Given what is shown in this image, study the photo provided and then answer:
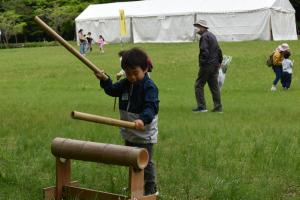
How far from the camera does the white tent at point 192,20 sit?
42.9 m

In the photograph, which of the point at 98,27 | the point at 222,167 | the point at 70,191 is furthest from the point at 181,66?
the point at 98,27

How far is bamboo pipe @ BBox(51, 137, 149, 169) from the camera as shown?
203 inches

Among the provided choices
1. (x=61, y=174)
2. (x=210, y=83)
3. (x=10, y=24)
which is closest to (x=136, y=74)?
(x=61, y=174)

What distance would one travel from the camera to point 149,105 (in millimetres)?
5562

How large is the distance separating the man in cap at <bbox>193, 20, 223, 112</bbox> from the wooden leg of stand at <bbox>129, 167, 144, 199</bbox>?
8.23 metres

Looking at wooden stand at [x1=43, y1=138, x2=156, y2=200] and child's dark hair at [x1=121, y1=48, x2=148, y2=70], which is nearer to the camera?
child's dark hair at [x1=121, y1=48, x2=148, y2=70]

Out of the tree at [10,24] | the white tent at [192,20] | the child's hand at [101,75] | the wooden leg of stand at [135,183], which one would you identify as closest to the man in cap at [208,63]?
the child's hand at [101,75]

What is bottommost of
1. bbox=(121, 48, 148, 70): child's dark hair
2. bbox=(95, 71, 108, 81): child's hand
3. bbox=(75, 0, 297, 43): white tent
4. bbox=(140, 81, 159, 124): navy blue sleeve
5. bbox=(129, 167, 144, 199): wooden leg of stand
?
bbox=(75, 0, 297, 43): white tent

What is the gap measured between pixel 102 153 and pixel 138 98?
0.70 meters

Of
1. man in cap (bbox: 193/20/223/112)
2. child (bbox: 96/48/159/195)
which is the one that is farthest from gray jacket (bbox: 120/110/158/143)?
man in cap (bbox: 193/20/223/112)

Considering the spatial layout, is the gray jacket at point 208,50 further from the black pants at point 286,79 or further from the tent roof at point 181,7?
the tent roof at point 181,7

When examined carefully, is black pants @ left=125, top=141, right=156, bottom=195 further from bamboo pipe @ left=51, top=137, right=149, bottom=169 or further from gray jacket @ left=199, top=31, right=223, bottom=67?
gray jacket @ left=199, top=31, right=223, bottom=67

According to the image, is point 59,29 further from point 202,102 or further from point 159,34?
point 202,102

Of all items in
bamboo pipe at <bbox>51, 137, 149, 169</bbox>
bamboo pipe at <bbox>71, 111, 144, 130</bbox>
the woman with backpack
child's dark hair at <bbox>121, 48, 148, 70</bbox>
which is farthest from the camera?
the woman with backpack
